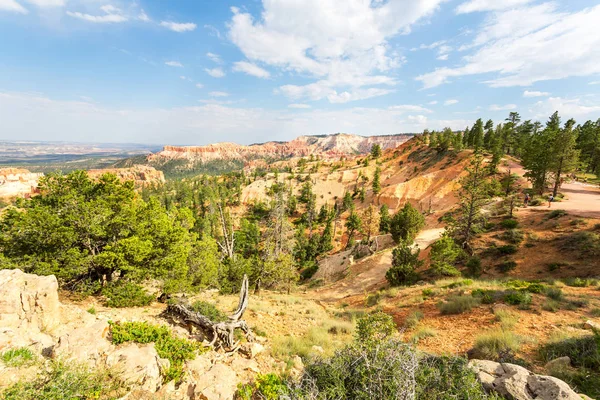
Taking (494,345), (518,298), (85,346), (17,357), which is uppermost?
(17,357)

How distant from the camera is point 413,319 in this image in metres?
13.9

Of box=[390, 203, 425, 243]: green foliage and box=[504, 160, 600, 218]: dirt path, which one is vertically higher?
box=[504, 160, 600, 218]: dirt path

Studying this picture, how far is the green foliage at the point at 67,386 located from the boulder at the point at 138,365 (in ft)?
0.83

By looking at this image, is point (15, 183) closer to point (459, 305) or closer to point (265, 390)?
point (265, 390)

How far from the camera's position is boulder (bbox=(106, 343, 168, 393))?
233 inches

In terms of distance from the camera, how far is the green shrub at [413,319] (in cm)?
1355

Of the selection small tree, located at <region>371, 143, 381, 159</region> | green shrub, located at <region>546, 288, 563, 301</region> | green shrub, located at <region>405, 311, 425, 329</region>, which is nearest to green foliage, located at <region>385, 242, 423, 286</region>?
green shrub, located at <region>405, 311, 425, 329</region>

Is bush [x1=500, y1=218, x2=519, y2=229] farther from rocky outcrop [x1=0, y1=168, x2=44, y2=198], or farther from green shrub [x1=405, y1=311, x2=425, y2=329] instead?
rocky outcrop [x1=0, y1=168, x2=44, y2=198]

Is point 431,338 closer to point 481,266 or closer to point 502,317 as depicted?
point 502,317

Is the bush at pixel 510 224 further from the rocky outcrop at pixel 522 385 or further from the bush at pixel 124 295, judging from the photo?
the bush at pixel 124 295

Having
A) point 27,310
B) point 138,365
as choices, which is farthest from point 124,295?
point 138,365

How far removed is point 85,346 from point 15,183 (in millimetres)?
231081

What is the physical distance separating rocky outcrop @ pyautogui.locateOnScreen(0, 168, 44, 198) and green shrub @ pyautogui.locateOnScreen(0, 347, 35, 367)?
7863 inches

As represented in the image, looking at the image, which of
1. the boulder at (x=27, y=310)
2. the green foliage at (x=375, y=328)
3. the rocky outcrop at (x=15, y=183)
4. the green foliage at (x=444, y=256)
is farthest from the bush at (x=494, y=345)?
the rocky outcrop at (x=15, y=183)
